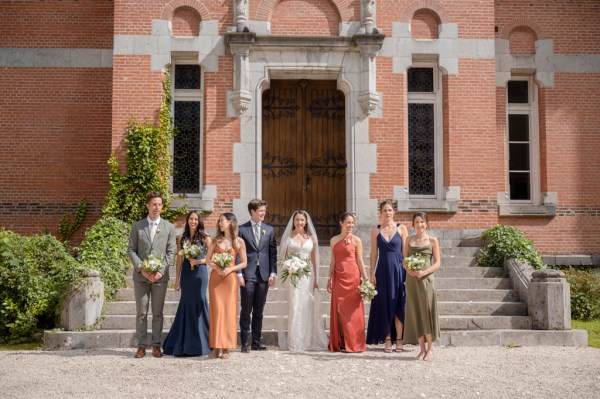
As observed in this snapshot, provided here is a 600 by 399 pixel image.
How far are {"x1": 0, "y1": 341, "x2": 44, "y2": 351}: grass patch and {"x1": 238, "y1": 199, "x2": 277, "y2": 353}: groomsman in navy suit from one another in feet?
9.28

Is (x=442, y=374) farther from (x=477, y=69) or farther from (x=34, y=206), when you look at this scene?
(x=34, y=206)

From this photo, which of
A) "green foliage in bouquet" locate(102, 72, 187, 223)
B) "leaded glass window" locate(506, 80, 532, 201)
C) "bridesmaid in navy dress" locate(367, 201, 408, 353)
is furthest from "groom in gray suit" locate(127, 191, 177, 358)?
"leaded glass window" locate(506, 80, 532, 201)

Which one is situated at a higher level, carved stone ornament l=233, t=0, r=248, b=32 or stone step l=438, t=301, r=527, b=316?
carved stone ornament l=233, t=0, r=248, b=32

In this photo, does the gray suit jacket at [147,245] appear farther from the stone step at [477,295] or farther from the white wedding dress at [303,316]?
the stone step at [477,295]

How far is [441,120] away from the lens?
1255 centimetres

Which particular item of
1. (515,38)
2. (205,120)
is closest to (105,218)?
(205,120)

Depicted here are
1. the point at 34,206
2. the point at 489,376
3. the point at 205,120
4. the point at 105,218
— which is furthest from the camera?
the point at 34,206

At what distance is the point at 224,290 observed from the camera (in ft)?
26.1

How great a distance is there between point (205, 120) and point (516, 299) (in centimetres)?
615

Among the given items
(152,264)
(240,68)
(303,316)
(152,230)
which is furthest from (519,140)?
(152,264)

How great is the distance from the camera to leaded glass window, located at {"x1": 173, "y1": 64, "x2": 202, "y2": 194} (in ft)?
41.1

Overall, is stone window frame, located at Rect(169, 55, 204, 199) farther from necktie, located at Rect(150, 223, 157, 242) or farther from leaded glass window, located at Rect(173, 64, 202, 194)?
necktie, located at Rect(150, 223, 157, 242)

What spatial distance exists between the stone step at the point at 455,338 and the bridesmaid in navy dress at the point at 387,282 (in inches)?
13.5

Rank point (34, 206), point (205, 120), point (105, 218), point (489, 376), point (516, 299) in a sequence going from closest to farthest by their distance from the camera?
1. point (489, 376)
2. point (516, 299)
3. point (105, 218)
4. point (205, 120)
5. point (34, 206)
